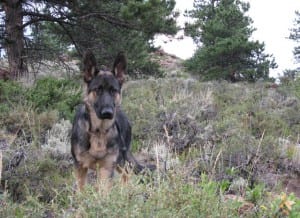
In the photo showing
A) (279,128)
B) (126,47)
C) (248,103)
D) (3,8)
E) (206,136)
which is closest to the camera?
(206,136)

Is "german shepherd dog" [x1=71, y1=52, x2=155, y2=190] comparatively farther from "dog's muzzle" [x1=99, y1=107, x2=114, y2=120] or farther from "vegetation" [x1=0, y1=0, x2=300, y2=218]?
"vegetation" [x1=0, y1=0, x2=300, y2=218]

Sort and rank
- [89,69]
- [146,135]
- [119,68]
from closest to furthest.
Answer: [89,69] < [119,68] < [146,135]

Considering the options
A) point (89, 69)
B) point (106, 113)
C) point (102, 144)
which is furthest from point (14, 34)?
point (106, 113)

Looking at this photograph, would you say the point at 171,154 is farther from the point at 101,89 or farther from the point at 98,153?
the point at 101,89

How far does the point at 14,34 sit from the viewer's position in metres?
13.3

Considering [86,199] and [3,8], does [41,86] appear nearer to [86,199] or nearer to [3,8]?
[3,8]

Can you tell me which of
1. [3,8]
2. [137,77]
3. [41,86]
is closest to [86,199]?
[41,86]

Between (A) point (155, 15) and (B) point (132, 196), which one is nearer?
(B) point (132, 196)

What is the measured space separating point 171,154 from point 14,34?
29.4ft

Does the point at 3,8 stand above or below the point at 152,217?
above

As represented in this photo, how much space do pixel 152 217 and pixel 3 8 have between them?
1126cm

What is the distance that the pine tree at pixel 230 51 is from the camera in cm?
2381

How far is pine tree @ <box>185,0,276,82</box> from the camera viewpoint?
23.8 metres

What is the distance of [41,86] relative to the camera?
31.9ft
